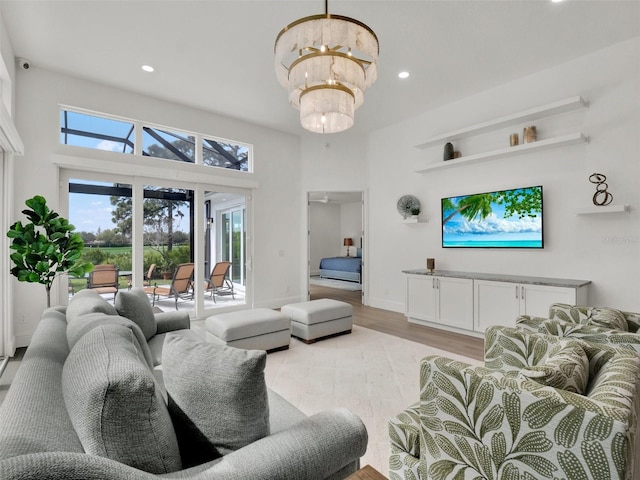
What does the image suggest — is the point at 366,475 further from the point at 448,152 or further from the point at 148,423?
the point at 448,152

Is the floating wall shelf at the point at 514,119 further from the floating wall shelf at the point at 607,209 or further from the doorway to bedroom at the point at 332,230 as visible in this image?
the doorway to bedroom at the point at 332,230

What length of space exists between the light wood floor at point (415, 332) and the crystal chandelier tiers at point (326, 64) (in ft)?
9.61

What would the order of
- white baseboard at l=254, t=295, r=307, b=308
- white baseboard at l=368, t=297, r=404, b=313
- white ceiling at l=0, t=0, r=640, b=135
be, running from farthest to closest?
white baseboard at l=254, t=295, r=307, b=308, white baseboard at l=368, t=297, r=404, b=313, white ceiling at l=0, t=0, r=640, b=135

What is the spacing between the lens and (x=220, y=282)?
5.64 meters

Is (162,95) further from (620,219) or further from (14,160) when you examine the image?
(620,219)

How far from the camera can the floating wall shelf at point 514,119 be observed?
3.79m

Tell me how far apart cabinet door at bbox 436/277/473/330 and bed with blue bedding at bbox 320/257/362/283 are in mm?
4073

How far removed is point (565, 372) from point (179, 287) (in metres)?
5.02

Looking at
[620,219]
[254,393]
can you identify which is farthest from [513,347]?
[620,219]

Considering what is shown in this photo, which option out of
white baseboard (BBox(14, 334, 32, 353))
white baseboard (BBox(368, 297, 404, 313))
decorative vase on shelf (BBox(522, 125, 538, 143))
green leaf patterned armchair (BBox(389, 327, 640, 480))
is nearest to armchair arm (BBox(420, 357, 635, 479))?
green leaf patterned armchair (BBox(389, 327, 640, 480))

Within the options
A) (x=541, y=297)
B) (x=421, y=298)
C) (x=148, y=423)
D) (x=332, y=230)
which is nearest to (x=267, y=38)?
(x=148, y=423)

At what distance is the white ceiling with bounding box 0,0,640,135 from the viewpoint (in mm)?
3000

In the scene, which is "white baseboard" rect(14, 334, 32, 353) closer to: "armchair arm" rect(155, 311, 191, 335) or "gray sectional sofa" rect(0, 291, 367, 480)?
"armchair arm" rect(155, 311, 191, 335)

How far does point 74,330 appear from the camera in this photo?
5.23 feet
